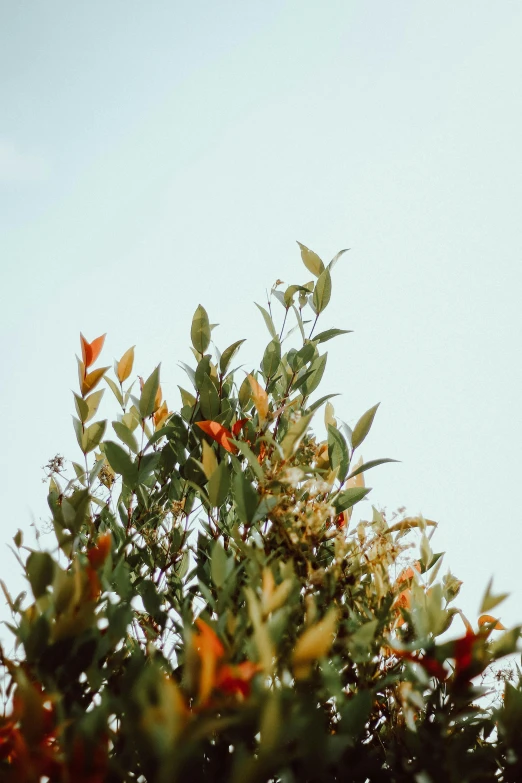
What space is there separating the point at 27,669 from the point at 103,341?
0.84 meters

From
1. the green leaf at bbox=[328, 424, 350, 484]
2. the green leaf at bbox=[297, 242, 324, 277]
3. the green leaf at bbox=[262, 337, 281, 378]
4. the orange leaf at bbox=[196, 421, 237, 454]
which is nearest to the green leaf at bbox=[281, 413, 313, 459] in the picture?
the orange leaf at bbox=[196, 421, 237, 454]

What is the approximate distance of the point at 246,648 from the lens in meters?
0.80

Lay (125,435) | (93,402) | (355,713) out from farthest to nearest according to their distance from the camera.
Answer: (93,402) → (125,435) → (355,713)

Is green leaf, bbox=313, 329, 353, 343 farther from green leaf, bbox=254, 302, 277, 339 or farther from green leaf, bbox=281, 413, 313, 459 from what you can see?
green leaf, bbox=281, 413, 313, 459

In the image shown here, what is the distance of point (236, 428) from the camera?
135cm

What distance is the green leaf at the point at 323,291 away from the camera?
1680 mm

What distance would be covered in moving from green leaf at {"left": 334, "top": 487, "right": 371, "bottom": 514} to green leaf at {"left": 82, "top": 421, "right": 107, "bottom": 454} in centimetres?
63

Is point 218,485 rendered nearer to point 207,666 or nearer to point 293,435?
point 293,435

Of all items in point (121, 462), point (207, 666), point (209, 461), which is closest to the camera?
point (207, 666)

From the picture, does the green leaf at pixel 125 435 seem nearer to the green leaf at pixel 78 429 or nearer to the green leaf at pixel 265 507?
the green leaf at pixel 78 429

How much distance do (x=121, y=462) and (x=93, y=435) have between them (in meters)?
0.22

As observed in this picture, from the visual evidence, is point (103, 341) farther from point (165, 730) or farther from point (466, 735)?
point (466, 735)

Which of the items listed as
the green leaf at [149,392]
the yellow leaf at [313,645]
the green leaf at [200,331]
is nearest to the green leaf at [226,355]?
the green leaf at [200,331]

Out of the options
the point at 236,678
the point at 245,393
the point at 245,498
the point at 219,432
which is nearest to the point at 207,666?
the point at 236,678
